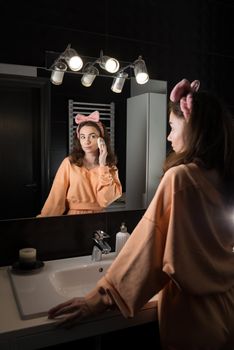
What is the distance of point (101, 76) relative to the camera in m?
1.68

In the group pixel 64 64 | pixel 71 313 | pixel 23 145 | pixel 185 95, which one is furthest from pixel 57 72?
pixel 71 313

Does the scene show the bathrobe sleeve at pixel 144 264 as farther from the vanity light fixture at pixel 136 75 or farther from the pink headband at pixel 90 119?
the vanity light fixture at pixel 136 75

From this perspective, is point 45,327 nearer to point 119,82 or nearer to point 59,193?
point 59,193

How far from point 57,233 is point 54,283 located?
0.97ft

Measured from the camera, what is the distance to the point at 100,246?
5.21 ft

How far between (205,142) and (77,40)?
94 centimetres

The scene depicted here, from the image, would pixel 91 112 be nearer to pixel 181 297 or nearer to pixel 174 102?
pixel 174 102

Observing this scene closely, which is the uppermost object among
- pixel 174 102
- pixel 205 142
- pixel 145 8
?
pixel 145 8

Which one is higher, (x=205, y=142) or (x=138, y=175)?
(x=205, y=142)

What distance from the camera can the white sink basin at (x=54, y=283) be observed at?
45.1 inches

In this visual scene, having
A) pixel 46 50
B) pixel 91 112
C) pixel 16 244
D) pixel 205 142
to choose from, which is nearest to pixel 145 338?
pixel 16 244

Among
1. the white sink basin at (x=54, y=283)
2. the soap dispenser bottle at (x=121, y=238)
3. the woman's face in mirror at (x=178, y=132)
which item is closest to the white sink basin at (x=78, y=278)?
the white sink basin at (x=54, y=283)

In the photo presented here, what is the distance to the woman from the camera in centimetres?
99

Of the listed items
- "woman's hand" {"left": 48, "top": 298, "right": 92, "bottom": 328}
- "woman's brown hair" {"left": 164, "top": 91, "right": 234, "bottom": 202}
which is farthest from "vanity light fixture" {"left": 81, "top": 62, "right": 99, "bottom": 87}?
"woman's hand" {"left": 48, "top": 298, "right": 92, "bottom": 328}
